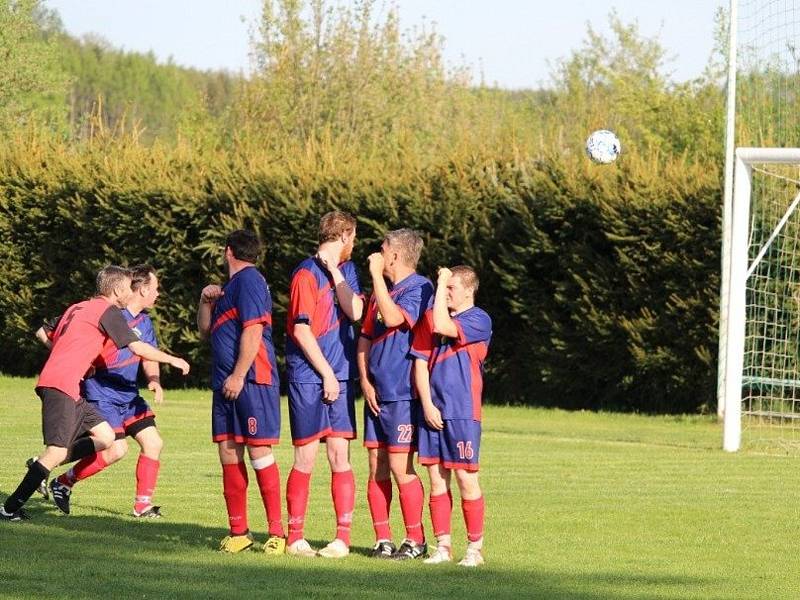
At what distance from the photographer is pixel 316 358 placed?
8.90m

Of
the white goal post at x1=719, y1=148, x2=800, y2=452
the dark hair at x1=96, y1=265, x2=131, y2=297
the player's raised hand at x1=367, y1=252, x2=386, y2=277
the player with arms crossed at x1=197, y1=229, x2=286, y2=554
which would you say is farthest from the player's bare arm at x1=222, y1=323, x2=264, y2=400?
the white goal post at x1=719, y1=148, x2=800, y2=452

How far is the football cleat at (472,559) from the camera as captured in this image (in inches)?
347

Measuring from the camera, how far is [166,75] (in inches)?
4178

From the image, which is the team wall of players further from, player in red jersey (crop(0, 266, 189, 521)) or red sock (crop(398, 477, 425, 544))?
player in red jersey (crop(0, 266, 189, 521))

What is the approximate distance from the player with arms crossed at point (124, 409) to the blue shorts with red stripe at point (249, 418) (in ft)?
6.09

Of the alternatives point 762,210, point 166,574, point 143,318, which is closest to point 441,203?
point 762,210

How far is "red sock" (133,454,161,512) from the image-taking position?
11.0 meters

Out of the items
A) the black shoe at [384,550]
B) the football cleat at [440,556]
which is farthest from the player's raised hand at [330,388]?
the football cleat at [440,556]

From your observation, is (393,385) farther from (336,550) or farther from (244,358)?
(336,550)

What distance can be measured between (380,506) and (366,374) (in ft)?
2.67

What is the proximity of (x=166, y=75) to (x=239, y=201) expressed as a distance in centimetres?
8339

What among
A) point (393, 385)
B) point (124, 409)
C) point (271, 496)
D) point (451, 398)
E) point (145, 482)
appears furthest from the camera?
point (124, 409)

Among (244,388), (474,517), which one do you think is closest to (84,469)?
(244,388)

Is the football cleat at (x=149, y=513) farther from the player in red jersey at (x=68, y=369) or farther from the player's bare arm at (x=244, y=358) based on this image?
the player's bare arm at (x=244, y=358)
